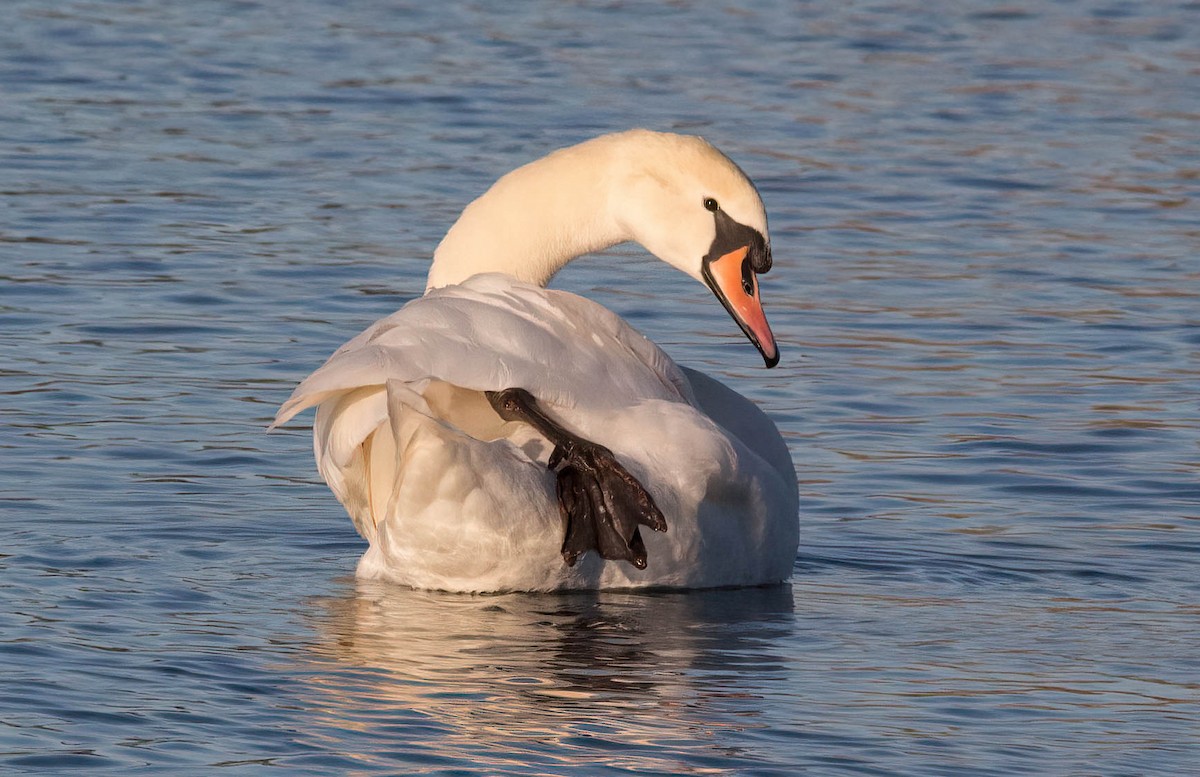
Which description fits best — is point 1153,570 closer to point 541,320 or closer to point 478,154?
point 541,320

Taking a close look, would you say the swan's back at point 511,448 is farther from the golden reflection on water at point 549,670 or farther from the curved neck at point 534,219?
the curved neck at point 534,219

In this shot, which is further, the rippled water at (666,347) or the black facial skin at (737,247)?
the black facial skin at (737,247)

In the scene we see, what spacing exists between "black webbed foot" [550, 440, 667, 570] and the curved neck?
1248 mm

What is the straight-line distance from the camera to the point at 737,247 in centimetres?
790

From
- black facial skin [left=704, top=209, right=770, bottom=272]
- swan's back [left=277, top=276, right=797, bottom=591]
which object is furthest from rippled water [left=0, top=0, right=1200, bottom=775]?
black facial skin [left=704, top=209, right=770, bottom=272]

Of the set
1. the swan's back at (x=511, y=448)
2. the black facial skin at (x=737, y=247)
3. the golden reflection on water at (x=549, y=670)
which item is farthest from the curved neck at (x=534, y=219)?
the golden reflection on water at (x=549, y=670)

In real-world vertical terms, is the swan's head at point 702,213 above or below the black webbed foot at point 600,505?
above

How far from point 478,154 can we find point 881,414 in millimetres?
5118

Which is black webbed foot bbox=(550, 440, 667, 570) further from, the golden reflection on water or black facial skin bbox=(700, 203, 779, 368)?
black facial skin bbox=(700, 203, 779, 368)

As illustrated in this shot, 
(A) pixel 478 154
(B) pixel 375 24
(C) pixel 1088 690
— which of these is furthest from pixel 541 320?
(B) pixel 375 24

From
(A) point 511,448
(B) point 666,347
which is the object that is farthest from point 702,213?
(B) point 666,347

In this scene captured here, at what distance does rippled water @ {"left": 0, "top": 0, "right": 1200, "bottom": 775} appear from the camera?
595 cm

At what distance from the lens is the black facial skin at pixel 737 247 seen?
25.8 ft

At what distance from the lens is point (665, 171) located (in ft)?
25.9
